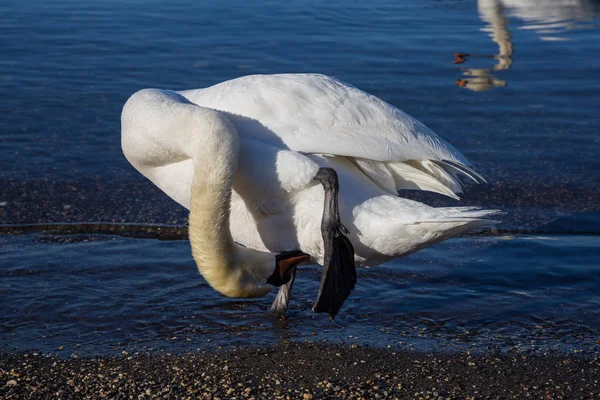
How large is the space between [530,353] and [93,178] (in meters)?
3.86

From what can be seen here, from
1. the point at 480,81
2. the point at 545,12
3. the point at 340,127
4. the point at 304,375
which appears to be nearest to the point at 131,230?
the point at 340,127

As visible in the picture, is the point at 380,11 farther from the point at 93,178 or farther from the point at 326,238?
the point at 326,238

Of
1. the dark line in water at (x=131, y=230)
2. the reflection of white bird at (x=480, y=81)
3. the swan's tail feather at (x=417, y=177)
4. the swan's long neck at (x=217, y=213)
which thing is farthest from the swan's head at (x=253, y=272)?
the reflection of white bird at (x=480, y=81)

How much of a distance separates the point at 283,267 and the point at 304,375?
554 mm

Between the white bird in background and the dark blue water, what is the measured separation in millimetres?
437

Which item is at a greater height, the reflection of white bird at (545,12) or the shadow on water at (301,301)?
the reflection of white bird at (545,12)

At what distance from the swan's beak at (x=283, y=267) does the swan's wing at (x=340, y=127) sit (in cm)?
52

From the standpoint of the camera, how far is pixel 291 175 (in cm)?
423

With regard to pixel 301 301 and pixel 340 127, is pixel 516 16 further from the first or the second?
pixel 340 127

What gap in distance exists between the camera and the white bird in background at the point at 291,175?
4230 mm

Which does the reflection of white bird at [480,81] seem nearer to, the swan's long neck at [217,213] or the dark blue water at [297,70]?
the dark blue water at [297,70]

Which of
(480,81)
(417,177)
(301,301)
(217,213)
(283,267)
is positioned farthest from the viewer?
(480,81)

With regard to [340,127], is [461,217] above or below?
below

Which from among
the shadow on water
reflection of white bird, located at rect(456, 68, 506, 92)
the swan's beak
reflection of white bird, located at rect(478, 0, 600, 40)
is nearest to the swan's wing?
the swan's beak
